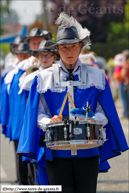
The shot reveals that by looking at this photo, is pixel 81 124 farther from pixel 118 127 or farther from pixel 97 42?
pixel 97 42

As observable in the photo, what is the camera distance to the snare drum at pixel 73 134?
12.1 feet

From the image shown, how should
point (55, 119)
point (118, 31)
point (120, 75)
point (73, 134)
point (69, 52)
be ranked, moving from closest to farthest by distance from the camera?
1. point (73, 134)
2. point (55, 119)
3. point (69, 52)
4. point (120, 75)
5. point (118, 31)

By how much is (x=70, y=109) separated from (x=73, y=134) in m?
0.37

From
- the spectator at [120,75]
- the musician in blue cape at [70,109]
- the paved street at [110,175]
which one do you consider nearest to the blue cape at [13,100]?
the paved street at [110,175]

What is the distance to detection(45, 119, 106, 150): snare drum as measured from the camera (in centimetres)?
368

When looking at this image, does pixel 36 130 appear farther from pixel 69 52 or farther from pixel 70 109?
Result: pixel 69 52

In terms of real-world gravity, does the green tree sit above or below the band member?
below

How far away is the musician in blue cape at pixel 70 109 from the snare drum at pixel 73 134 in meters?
0.12

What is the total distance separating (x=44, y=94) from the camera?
4.10 m

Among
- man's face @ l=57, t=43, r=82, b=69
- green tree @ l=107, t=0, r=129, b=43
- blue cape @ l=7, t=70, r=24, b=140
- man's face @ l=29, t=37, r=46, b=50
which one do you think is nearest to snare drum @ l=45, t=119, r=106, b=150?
man's face @ l=57, t=43, r=82, b=69

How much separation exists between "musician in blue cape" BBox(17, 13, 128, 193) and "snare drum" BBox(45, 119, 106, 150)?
120mm

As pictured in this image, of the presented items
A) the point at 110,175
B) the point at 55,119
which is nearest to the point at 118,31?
the point at 110,175

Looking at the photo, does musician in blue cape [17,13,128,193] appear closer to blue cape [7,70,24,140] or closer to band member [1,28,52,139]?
blue cape [7,70,24,140]

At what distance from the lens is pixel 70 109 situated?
399 cm
